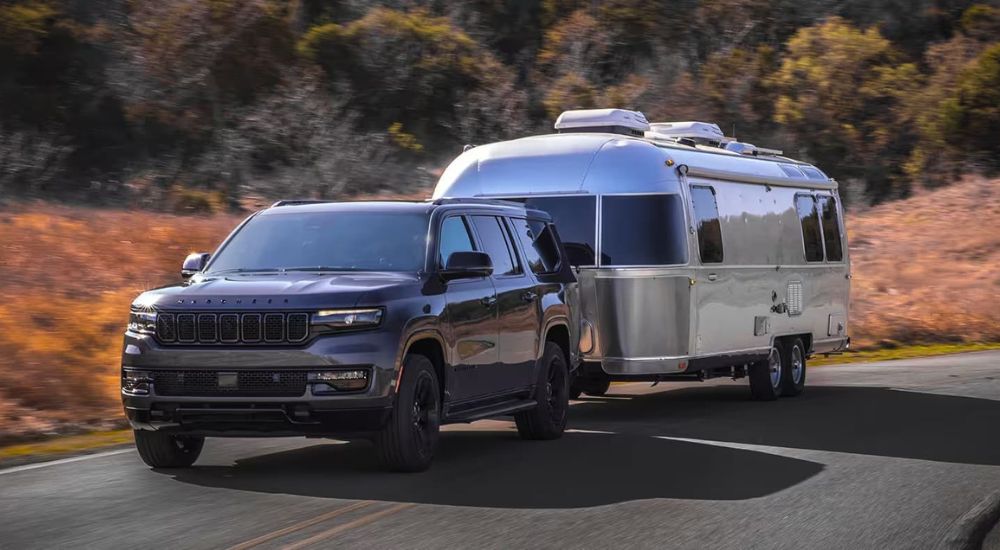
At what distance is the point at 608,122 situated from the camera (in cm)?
1590

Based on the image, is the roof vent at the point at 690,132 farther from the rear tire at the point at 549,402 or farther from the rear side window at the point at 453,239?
the rear side window at the point at 453,239

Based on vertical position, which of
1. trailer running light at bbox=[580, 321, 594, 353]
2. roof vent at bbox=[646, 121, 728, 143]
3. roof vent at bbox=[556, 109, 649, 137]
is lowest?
trailer running light at bbox=[580, 321, 594, 353]

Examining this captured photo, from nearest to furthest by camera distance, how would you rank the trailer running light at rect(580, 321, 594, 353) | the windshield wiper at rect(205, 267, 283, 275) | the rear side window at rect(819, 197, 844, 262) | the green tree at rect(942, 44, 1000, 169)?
the windshield wiper at rect(205, 267, 283, 275) < the trailer running light at rect(580, 321, 594, 353) < the rear side window at rect(819, 197, 844, 262) < the green tree at rect(942, 44, 1000, 169)

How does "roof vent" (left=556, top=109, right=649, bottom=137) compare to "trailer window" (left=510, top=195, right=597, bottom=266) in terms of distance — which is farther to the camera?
"roof vent" (left=556, top=109, right=649, bottom=137)

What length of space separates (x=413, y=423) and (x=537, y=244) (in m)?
3.28

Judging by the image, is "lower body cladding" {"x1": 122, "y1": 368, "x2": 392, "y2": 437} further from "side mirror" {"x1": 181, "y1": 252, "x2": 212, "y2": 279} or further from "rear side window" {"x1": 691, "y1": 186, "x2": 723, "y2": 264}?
"rear side window" {"x1": 691, "y1": 186, "x2": 723, "y2": 264}

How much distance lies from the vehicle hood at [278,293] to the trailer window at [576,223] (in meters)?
4.48

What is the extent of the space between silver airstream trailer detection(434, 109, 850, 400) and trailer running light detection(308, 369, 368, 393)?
4.89m

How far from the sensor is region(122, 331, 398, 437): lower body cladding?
9.62m

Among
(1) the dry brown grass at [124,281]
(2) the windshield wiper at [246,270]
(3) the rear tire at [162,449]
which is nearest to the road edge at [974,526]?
(2) the windshield wiper at [246,270]

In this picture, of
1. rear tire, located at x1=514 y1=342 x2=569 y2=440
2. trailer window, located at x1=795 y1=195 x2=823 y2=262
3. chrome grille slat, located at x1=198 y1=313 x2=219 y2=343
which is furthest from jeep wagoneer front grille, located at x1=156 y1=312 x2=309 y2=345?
trailer window, located at x1=795 y1=195 x2=823 y2=262

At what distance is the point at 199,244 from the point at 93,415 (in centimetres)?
1200

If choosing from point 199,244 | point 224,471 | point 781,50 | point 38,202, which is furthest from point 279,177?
point 224,471

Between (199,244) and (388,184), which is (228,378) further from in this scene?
(388,184)
